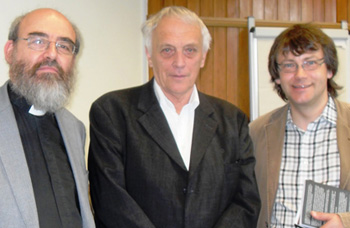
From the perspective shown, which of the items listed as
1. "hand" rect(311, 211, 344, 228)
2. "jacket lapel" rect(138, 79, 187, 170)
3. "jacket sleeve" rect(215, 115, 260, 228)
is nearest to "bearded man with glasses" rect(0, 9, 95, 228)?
"jacket lapel" rect(138, 79, 187, 170)

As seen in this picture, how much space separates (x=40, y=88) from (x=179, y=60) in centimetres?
75

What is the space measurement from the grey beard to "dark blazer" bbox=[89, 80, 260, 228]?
0.22m

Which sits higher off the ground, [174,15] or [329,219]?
[174,15]

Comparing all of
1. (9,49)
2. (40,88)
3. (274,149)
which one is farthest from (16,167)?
(274,149)

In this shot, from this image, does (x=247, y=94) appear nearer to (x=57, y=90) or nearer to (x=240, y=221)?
(x=240, y=221)

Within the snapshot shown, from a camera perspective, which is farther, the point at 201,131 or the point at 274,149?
the point at 274,149

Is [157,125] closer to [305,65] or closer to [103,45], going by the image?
[305,65]

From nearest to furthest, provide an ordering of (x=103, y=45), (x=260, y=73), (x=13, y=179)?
(x=13, y=179)
(x=103, y=45)
(x=260, y=73)

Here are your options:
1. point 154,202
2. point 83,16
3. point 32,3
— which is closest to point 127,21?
point 83,16

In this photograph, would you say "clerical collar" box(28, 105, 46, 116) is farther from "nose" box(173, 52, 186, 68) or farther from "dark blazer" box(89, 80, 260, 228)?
"nose" box(173, 52, 186, 68)

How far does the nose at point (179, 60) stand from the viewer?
218 centimetres

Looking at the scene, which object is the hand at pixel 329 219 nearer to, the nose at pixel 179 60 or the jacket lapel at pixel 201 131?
the jacket lapel at pixel 201 131

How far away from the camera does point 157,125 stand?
212 cm

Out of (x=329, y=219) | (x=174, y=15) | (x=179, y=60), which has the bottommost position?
(x=329, y=219)
